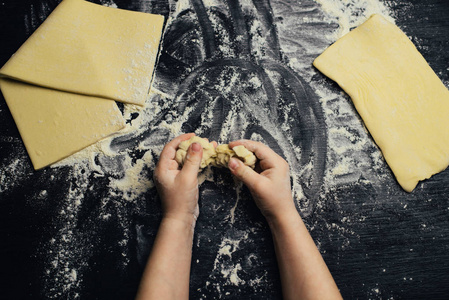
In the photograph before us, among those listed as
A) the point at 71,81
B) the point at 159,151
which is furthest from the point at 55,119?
the point at 159,151

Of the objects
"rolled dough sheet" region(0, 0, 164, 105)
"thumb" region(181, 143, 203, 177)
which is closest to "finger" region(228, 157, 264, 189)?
"thumb" region(181, 143, 203, 177)

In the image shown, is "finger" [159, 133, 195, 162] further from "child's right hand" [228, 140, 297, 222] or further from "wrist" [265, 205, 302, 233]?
"wrist" [265, 205, 302, 233]

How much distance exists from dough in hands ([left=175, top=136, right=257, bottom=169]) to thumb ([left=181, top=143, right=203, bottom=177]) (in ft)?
0.19

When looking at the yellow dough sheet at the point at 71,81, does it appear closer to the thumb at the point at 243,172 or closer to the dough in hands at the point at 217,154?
the dough in hands at the point at 217,154

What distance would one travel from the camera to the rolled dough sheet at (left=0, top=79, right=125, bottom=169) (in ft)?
3.42

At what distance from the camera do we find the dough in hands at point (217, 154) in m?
0.94

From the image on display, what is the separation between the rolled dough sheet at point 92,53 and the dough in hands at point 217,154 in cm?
30

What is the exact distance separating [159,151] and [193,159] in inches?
10.0

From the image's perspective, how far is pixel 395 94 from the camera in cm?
109

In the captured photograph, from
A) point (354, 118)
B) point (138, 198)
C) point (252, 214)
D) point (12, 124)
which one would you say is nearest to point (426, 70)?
point (354, 118)

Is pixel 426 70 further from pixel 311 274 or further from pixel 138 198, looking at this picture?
pixel 138 198

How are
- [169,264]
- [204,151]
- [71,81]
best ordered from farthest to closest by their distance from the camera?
[71,81], [204,151], [169,264]

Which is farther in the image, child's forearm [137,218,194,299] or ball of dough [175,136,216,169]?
ball of dough [175,136,216,169]

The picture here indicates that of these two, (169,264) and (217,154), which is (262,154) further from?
(169,264)
